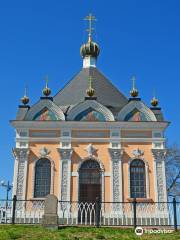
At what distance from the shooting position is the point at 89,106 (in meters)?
21.8

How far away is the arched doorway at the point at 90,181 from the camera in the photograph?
2014cm

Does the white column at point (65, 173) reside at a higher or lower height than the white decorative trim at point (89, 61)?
Result: lower

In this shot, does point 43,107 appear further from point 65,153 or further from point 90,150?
point 90,150

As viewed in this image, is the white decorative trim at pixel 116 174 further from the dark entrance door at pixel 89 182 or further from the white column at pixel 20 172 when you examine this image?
the white column at pixel 20 172

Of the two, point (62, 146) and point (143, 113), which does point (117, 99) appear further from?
point (62, 146)

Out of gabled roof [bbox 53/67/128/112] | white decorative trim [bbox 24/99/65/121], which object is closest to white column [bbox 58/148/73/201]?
white decorative trim [bbox 24/99/65/121]

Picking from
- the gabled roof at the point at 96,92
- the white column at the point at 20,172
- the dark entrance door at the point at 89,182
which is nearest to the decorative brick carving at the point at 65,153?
the dark entrance door at the point at 89,182

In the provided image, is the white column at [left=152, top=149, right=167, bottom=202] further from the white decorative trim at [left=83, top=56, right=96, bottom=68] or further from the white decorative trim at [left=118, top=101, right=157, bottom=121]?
the white decorative trim at [left=83, top=56, right=96, bottom=68]

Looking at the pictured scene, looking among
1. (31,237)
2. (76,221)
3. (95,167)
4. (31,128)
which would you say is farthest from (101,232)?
(31,128)

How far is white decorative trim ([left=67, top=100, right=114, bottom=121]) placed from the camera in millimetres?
21484

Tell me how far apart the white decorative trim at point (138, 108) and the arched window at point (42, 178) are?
184 inches

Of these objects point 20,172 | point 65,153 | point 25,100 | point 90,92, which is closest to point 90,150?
point 65,153

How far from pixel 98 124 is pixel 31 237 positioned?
10407mm

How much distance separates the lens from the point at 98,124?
69.3ft
